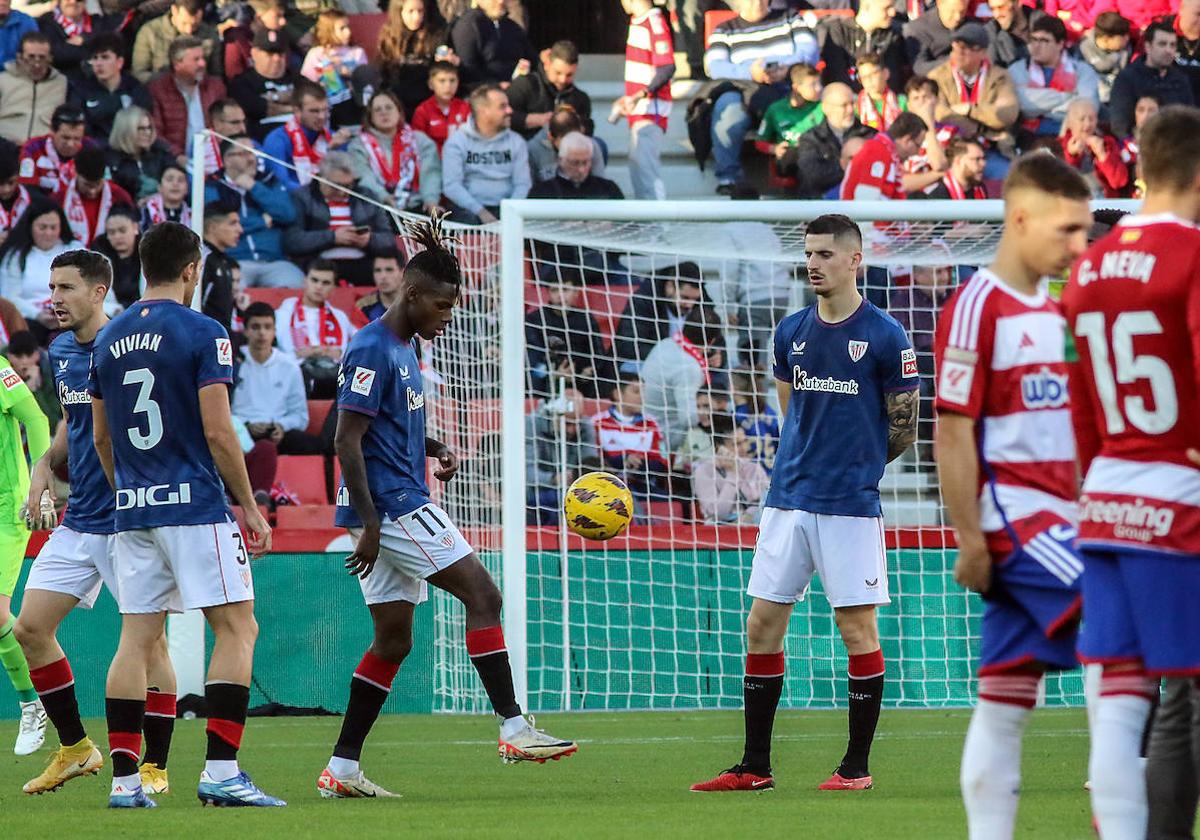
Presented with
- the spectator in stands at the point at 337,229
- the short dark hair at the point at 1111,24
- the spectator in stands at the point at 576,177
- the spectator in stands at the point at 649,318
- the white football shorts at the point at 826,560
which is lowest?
the white football shorts at the point at 826,560

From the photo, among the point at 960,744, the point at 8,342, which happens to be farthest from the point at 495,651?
the point at 8,342

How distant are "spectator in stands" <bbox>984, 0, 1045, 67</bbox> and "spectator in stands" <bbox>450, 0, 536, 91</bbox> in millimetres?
4772

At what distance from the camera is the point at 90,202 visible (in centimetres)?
1507

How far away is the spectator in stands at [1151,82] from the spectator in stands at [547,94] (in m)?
5.29

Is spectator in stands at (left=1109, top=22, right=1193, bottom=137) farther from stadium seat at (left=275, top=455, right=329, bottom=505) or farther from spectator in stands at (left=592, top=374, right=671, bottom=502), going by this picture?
stadium seat at (left=275, top=455, right=329, bottom=505)

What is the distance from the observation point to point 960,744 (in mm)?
9672

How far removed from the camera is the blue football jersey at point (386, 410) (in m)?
7.21

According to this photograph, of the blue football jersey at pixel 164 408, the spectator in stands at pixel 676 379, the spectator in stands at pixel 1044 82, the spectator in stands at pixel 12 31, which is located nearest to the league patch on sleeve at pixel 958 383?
the blue football jersey at pixel 164 408

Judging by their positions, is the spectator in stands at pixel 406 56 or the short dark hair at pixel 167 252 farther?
the spectator in stands at pixel 406 56

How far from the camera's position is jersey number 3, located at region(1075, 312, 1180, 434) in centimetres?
442

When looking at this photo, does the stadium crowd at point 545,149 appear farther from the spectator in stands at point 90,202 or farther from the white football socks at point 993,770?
the white football socks at point 993,770

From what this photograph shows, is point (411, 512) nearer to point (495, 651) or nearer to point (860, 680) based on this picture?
point (495, 651)

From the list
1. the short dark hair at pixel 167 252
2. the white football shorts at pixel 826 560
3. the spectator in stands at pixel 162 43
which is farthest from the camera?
the spectator in stands at pixel 162 43

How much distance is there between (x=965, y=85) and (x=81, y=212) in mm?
8539
